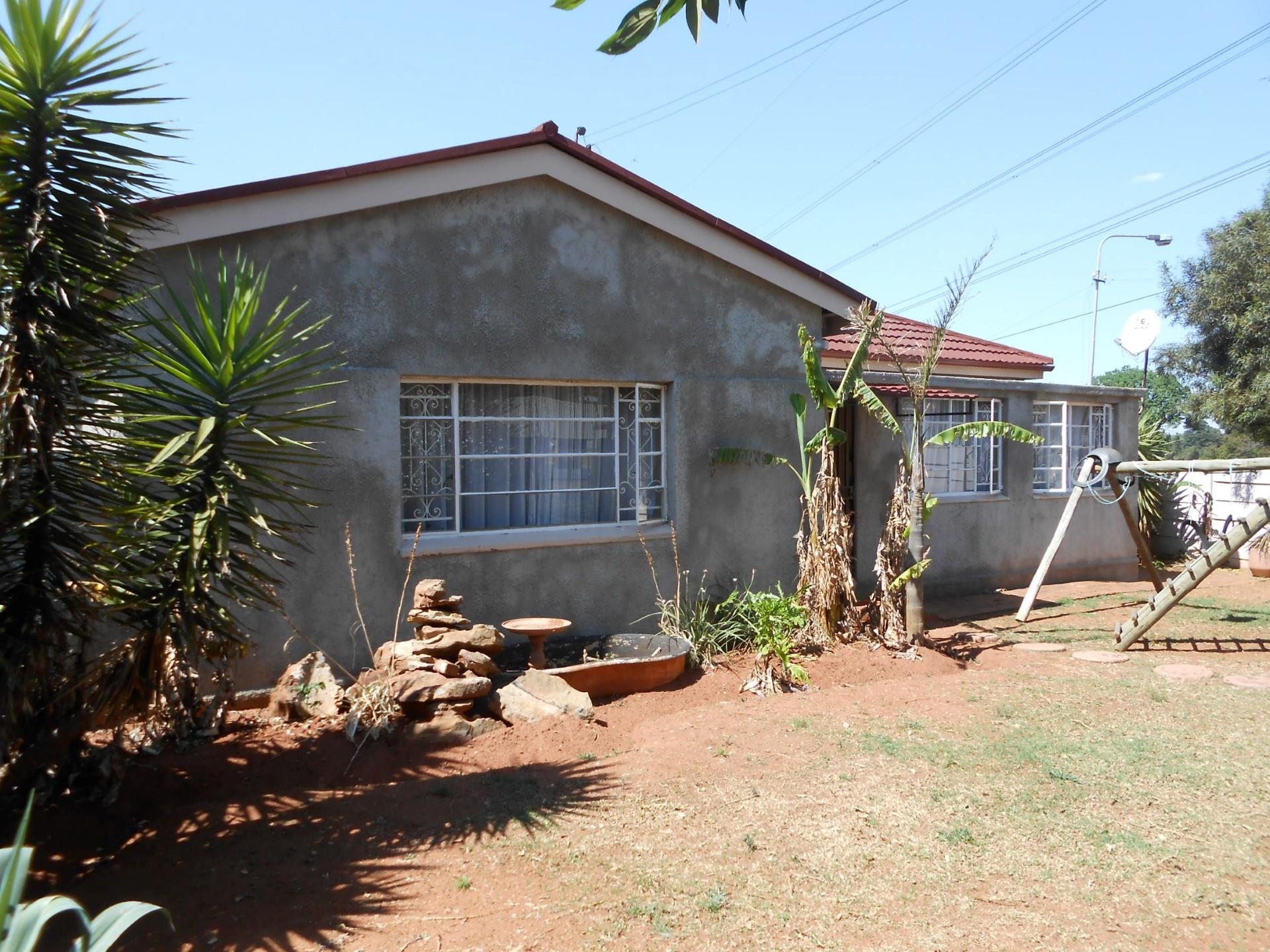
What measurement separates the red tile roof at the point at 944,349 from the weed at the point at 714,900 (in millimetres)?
9080

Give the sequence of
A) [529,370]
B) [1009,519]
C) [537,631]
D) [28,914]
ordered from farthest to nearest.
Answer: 1. [1009,519]
2. [529,370]
3. [537,631]
4. [28,914]

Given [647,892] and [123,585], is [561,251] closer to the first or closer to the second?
[123,585]

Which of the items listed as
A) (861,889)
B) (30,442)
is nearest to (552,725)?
(861,889)

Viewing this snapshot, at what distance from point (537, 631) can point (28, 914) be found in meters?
5.00

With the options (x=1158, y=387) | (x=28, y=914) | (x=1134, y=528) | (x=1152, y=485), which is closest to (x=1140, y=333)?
(x=1152, y=485)

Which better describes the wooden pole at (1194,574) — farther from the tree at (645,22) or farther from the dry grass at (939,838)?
the tree at (645,22)

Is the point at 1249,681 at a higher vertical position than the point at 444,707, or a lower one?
lower

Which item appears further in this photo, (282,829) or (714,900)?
(282,829)

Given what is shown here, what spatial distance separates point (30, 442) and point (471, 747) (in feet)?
10.7

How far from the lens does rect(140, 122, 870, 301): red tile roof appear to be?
20.6 feet

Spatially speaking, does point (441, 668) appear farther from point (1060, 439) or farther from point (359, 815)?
point (1060, 439)

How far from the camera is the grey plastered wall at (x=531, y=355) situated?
6949mm

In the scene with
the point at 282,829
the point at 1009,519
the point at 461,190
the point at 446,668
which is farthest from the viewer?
the point at 1009,519

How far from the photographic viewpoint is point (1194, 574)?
8.73 meters
